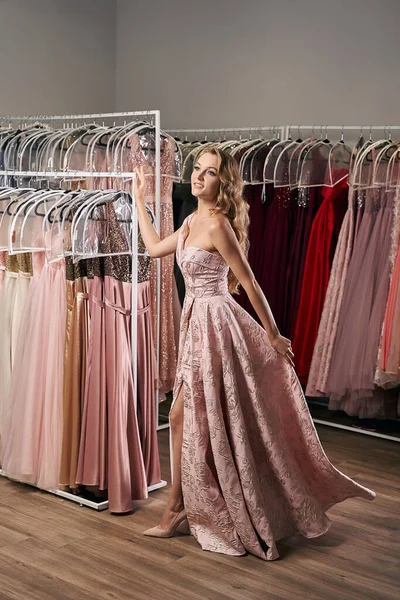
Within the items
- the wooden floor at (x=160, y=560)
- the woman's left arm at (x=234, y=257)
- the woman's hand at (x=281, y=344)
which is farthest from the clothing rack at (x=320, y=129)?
the woman's left arm at (x=234, y=257)

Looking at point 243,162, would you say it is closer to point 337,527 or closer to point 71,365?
point 71,365

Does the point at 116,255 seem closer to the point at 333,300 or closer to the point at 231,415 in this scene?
the point at 231,415

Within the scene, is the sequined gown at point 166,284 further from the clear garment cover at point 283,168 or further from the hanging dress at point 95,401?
the hanging dress at point 95,401

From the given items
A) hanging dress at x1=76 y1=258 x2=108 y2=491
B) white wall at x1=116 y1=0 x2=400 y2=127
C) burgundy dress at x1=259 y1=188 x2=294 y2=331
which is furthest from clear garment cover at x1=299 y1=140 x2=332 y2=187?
hanging dress at x1=76 y1=258 x2=108 y2=491

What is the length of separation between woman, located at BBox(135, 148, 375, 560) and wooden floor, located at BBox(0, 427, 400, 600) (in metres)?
0.11

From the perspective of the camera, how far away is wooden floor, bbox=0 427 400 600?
298 cm

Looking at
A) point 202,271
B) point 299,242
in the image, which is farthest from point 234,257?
point 299,242

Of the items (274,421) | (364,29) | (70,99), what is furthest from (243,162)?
(274,421)

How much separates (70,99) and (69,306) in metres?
3.17

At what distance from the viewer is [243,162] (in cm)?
Answer: 528

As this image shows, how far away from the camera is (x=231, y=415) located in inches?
131

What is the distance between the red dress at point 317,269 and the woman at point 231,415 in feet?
5.63

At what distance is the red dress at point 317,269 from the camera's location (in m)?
5.08

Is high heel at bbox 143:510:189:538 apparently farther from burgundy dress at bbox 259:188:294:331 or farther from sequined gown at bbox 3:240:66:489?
burgundy dress at bbox 259:188:294:331
